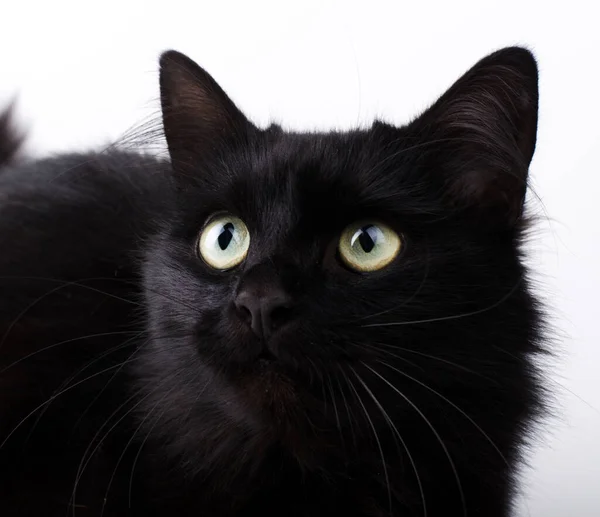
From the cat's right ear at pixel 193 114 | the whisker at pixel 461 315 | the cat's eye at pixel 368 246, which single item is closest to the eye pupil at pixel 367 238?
the cat's eye at pixel 368 246

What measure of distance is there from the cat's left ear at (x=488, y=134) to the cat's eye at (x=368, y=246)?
141mm

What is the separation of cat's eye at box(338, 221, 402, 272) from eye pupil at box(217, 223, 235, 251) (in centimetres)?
19

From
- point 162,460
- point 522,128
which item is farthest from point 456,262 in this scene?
point 162,460

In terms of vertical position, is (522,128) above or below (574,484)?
above

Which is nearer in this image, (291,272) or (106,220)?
(291,272)

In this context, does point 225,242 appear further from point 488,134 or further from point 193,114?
point 488,134

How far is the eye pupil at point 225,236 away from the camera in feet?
3.85

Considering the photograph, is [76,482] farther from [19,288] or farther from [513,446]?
[513,446]

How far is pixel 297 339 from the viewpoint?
957mm

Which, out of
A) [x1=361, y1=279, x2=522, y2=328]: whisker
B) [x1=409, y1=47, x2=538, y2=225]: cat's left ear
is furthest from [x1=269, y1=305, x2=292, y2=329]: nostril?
[x1=409, y1=47, x2=538, y2=225]: cat's left ear

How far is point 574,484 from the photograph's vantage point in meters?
1.76

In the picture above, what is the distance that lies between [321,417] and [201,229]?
1.25 ft

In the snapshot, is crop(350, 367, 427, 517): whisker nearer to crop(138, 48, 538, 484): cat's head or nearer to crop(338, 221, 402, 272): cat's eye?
crop(138, 48, 538, 484): cat's head

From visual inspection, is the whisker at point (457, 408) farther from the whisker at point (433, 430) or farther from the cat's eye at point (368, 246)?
the cat's eye at point (368, 246)
